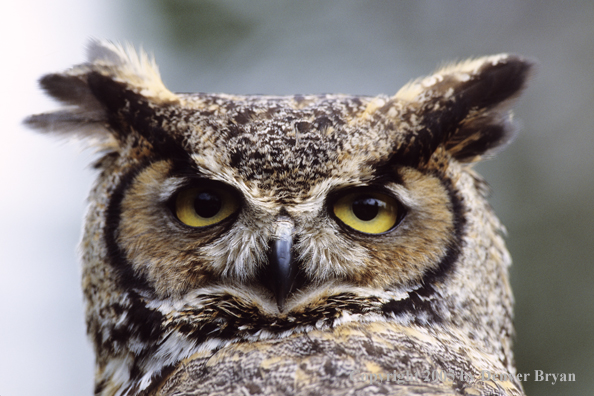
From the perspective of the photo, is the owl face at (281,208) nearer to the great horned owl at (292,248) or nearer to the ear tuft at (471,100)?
the great horned owl at (292,248)

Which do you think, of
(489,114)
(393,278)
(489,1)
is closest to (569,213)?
(489,1)

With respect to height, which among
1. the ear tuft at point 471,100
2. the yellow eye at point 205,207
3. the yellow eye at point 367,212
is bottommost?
the yellow eye at point 205,207

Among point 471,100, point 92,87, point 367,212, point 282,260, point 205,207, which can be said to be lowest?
point 282,260

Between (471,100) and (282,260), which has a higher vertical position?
(471,100)

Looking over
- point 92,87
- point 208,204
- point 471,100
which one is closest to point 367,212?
point 208,204

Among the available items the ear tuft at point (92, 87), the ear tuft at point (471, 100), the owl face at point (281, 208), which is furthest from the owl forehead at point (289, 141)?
Answer: the ear tuft at point (92, 87)

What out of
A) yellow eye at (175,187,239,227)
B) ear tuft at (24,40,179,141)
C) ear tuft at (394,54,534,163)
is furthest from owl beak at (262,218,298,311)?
ear tuft at (24,40,179,141)

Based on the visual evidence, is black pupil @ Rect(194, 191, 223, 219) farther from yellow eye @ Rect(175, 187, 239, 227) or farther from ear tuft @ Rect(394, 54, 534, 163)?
ear tuft @ Rect(394, 54, 534, 163)

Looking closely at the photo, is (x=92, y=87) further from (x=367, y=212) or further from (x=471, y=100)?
(x=471, y=100)
